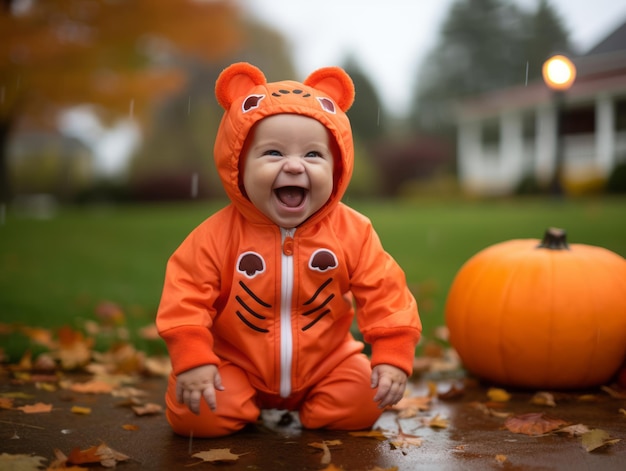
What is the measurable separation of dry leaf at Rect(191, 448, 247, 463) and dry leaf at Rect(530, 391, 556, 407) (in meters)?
1.33

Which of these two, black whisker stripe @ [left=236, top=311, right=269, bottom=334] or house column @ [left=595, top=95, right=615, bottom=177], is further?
house column @ [left=595, top=95, right=615, bottom=177]

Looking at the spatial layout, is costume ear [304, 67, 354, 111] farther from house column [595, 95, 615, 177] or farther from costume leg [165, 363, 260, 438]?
house column [595, 95, 615, 177]

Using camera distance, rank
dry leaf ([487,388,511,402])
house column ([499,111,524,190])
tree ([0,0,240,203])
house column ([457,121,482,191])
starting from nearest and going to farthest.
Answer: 1. dry leaf ([487,388,511,402])
2. tree ([0,0,240,203])
3. house column ([499,111,524,190])
4. house column ([457,121,482,191])

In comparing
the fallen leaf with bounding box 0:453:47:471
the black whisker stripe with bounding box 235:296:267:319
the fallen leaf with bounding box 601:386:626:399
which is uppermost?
the black whisker stripe with bounding box 235:296:267:319

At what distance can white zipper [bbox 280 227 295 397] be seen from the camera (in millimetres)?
2416

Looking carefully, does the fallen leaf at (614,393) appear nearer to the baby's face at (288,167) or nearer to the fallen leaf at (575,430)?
the fallen leaf at (575,430)

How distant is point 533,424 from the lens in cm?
249

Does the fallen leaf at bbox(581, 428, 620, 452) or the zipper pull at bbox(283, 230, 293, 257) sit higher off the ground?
the zipper pull at bbox(283, 230, 293, 257)

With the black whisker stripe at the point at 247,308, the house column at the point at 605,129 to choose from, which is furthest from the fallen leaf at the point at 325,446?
the house column at the point at 605,129

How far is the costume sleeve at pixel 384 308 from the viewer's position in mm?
2346

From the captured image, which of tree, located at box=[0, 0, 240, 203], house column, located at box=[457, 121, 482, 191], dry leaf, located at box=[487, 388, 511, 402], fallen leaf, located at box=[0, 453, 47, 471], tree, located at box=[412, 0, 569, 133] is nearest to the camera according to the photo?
fallen leaf, located at box=[0, 453, 47, 471]

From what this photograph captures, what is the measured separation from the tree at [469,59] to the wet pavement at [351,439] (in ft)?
105

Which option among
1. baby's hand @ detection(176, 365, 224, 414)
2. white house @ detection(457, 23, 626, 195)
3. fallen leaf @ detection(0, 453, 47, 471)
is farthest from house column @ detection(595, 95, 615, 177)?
fallen leaf @ detection(0, 453, 47, 471)

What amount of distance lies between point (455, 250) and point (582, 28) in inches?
125
